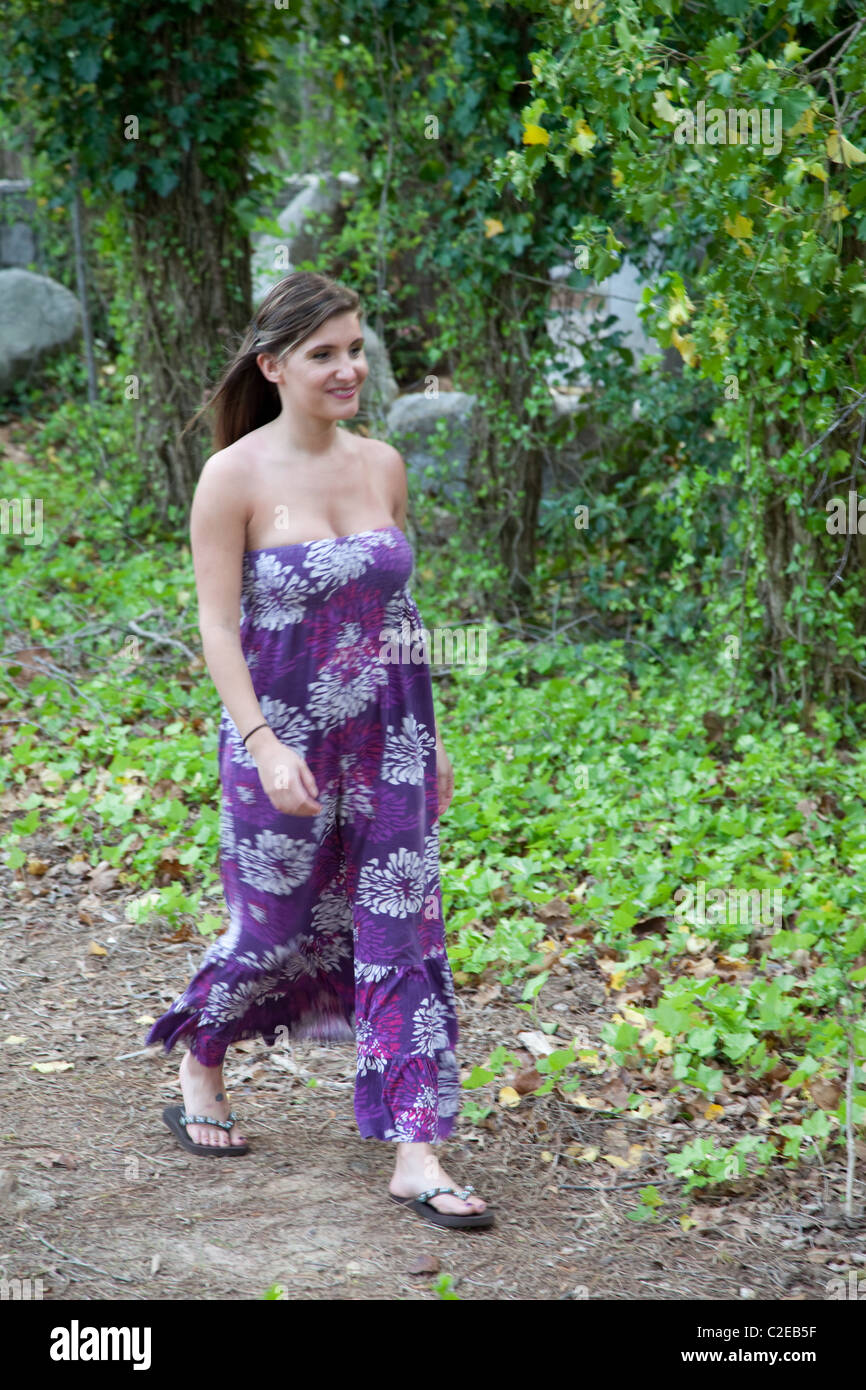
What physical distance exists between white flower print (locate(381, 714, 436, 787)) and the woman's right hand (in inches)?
8.1

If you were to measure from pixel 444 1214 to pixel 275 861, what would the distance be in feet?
2.73

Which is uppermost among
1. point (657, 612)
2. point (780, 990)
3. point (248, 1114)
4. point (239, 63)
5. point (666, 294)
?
point (239, 63)

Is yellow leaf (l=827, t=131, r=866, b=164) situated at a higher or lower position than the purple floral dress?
higher

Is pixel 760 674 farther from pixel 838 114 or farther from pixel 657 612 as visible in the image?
pixel 838 114

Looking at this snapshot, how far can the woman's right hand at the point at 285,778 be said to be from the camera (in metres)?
2.66

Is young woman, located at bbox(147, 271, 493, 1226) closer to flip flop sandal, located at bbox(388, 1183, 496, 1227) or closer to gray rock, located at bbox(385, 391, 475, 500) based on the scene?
flip flop sandal, located at bbox(388, 1183, 496, 1227)

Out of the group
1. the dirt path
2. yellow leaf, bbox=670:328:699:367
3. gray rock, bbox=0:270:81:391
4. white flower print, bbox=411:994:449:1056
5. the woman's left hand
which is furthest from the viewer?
gray rock, bbox=0:270:81:391

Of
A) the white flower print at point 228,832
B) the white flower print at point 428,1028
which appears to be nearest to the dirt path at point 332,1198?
the white flower print at point 428,1028

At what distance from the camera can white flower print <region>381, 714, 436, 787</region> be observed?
113 inches

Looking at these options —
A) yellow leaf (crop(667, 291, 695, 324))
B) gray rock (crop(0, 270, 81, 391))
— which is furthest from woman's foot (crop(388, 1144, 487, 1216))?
gray rock (crop(0, 270, 81, 391))

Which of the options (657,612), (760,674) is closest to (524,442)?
(657,612)

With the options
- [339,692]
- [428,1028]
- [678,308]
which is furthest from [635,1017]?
[678,308]
